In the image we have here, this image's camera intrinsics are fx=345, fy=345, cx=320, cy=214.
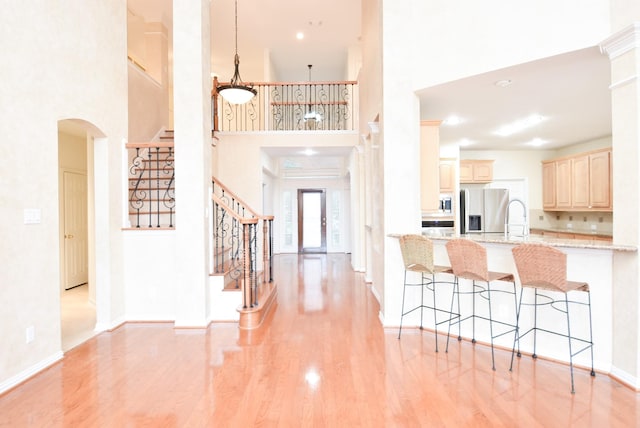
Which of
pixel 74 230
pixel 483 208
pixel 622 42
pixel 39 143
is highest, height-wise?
pixel 622 42

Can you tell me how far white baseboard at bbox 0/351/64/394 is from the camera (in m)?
2.60

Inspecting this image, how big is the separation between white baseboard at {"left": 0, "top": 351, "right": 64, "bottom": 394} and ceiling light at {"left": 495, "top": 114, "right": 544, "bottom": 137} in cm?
621

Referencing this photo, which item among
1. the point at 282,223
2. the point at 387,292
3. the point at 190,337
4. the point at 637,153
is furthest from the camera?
the point at 282,223

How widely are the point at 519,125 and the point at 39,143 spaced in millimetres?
6020

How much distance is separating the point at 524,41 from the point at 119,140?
4551mm

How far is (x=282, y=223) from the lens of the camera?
10.4m

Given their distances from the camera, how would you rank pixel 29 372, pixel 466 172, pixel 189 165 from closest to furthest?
pixel 29 372, pixel 189 165, pixel 466 172

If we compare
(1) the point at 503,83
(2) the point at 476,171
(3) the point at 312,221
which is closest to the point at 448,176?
(2) the point at 476,171

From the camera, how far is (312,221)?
1050cm

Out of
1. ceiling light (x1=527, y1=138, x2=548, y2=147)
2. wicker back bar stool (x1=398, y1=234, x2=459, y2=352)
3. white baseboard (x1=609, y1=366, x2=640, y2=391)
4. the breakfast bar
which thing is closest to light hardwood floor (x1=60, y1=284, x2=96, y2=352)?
wicker back bar stool (x1=398, y1=234, x2=459, y2=352)

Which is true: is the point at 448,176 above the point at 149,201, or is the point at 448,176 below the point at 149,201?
above

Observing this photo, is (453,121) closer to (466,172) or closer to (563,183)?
(466,172)

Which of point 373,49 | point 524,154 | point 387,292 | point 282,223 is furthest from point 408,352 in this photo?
point 282,223

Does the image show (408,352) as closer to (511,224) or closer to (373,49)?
(373,49)
